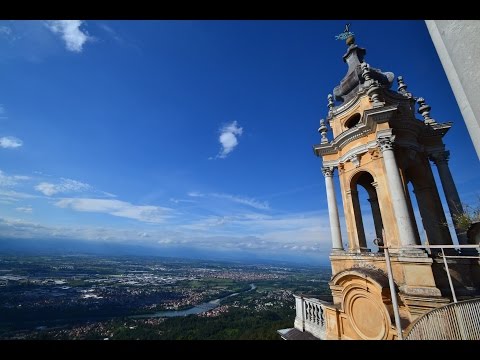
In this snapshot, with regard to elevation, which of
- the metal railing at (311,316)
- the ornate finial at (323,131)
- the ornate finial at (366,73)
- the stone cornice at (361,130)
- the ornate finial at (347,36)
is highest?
the ornate finial at (347,36)

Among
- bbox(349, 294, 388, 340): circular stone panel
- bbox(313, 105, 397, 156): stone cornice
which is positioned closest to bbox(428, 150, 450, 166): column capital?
bbox(313, 105, 397, 156): stone cornice

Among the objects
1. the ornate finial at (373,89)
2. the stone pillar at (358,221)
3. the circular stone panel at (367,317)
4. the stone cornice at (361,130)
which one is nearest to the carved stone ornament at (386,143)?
the stone cornice at (361,130)

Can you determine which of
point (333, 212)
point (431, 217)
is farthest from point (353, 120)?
point (431, 217)

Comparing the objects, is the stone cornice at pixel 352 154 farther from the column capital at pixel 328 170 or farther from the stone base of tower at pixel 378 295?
the stone base of tower at pixel 378 295

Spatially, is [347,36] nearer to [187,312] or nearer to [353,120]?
[353,120]
